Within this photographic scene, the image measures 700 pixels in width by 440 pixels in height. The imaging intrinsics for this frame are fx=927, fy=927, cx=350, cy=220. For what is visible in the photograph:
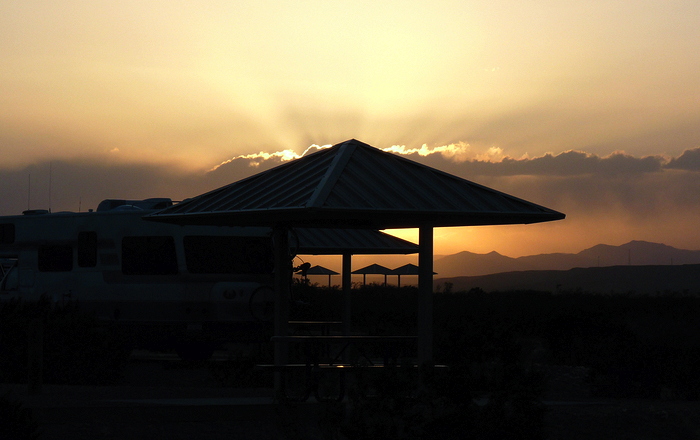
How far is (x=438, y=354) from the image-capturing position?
59.6 feet

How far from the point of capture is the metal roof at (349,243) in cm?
1622

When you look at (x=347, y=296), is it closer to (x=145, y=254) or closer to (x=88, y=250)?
(x=145, y=254)

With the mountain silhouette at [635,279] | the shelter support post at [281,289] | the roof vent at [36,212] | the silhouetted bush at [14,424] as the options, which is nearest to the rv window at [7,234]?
the roof vent at [36,212]

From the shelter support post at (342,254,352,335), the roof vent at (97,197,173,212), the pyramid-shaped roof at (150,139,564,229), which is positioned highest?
the roof vent at (97,197,173,212)

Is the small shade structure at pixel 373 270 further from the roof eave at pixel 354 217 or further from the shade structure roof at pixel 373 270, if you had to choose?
the roof eave at pixel 354 217

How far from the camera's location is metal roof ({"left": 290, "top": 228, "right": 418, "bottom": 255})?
53.2ft

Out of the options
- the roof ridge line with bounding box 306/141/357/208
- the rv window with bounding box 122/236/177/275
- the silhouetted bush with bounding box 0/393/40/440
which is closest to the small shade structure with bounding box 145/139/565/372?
the roof ridge line with bounding box 306/141/357/208

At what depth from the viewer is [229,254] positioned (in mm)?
18625

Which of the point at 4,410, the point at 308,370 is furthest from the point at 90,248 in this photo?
the point at 4,410

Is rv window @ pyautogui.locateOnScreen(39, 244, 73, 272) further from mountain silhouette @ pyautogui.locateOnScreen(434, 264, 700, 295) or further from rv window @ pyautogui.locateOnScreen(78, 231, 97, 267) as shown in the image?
mountain silhouette @ pyautogui.locateOnScreen(434, 264, 700, 295)

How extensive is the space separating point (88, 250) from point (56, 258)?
Answer: 2.95 ft

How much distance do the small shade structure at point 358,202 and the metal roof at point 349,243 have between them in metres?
3.49

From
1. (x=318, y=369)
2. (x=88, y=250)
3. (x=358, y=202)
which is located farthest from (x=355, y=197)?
(x=88, y=250)

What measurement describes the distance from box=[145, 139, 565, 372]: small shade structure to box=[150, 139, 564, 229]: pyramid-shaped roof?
0.04ft
